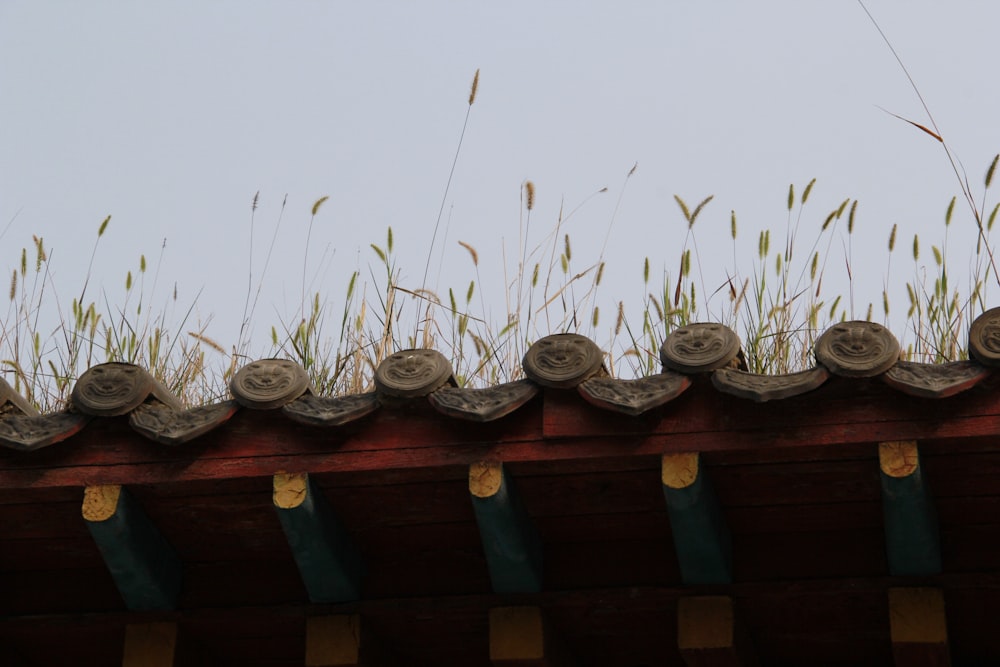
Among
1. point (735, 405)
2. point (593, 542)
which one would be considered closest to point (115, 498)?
point (593, 542)

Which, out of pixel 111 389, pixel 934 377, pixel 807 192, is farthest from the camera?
pixel 807 192

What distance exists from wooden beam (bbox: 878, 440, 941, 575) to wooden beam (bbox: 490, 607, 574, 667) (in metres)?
0.89

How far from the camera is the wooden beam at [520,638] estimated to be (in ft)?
12.1

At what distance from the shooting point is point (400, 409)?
3.50m

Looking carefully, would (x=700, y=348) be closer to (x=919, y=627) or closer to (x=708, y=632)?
(x=708, y=632)

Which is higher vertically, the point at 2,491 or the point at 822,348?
the point at 822,348

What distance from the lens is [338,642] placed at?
378cm

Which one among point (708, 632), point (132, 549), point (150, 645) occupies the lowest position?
point (150, 645)

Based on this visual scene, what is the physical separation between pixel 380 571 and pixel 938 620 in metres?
1.44

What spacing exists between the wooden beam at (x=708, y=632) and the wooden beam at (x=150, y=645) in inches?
53.6

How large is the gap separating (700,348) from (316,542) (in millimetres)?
1075

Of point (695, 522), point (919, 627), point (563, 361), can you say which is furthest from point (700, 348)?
point (919, 627)

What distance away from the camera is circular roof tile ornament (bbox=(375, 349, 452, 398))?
11.2 feet

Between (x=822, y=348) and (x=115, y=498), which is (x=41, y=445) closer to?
(x=115, y=498)
